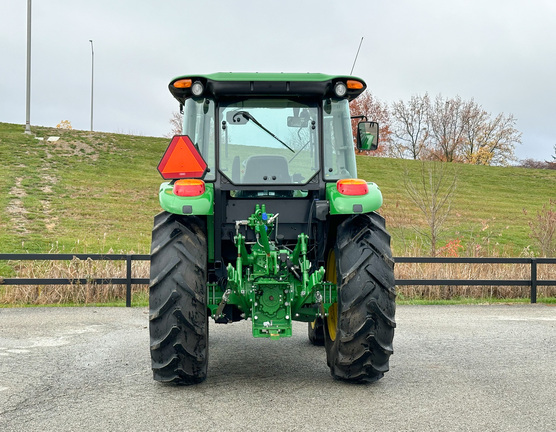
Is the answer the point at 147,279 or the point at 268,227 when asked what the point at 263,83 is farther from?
the point at 147,279

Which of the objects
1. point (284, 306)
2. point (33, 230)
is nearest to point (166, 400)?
point (284, 306)

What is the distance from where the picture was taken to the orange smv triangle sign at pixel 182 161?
5.46m

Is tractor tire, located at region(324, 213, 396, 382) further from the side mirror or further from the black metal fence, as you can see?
the black metal fence

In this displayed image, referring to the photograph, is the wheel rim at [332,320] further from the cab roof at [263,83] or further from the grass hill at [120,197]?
the grass hill at [120,197]

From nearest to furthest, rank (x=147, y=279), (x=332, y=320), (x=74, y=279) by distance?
(x=332, y=320) < (x=147, y=279) < (x=74, y=279)

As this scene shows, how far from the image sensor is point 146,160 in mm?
35469

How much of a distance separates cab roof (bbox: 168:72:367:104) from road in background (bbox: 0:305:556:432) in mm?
2553

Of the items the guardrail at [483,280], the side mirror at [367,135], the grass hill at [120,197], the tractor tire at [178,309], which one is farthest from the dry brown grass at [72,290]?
the side mirror at [367,135]

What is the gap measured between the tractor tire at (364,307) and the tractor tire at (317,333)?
1.82 m

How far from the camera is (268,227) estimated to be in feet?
18.6

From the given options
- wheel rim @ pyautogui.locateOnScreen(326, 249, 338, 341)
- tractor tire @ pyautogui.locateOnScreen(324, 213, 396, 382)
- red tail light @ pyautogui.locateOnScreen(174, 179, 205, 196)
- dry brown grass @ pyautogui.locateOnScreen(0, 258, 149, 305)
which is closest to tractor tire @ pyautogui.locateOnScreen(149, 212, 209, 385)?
red tail light @ pyautogui.locateOnScreen(174, 179, 205, 196)

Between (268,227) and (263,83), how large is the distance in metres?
1.26

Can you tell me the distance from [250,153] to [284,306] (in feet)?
4.66

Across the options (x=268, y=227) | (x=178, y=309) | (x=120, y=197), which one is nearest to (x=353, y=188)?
(x=268, y=227)
